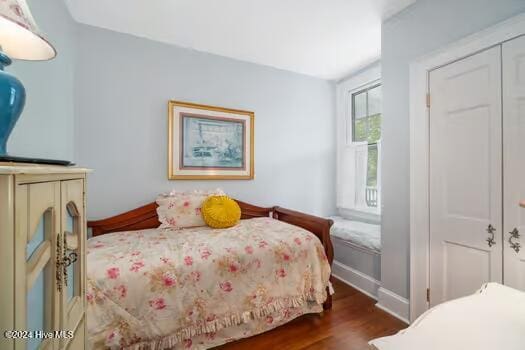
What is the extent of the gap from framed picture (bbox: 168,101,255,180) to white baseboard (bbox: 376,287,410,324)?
175 centimetres

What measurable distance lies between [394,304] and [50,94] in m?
2.98

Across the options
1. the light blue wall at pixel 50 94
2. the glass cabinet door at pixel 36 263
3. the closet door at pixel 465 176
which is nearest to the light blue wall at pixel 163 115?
the light blue wall at pixel 50 94

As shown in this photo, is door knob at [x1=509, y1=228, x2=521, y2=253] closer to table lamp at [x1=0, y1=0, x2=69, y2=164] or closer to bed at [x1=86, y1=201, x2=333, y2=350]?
bed at [x1=86, y1=201, x2=333, y2=350]

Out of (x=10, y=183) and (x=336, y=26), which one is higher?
(x=336, y=26)

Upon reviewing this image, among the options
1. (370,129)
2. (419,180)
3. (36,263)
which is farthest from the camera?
(370,129)

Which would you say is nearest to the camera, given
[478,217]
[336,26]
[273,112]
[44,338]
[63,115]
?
[44,338]

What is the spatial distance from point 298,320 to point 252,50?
8.66 feet

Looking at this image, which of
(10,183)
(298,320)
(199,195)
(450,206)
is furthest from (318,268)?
(10,183)

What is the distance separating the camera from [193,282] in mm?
1493

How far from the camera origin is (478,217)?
4.88 feet

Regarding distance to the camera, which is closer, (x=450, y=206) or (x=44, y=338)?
(x=44, y=338)

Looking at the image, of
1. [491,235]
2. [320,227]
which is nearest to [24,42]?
[320,227]

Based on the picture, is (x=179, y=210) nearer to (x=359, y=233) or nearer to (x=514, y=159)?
(x=359, y=233)

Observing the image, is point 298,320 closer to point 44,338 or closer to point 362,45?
point 44,338
